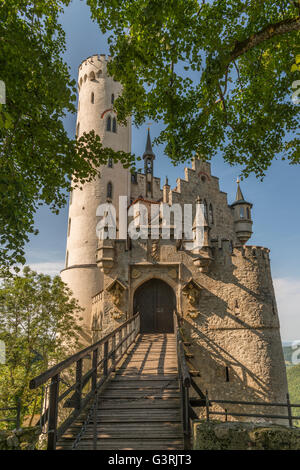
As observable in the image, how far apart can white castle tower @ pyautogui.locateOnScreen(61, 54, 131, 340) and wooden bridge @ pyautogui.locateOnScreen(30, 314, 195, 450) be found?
1520 centimetres

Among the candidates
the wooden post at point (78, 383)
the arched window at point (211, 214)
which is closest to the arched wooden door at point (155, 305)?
the arched window at point (211, 214)

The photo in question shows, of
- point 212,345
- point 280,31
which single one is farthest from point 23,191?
point 212,345

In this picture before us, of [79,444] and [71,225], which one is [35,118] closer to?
[79,444]

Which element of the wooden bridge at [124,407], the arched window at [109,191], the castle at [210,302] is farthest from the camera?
the arched window at [109,191]

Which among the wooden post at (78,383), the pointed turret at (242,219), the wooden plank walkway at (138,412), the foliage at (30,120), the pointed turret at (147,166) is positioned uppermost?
the pointed turret at (147,166)

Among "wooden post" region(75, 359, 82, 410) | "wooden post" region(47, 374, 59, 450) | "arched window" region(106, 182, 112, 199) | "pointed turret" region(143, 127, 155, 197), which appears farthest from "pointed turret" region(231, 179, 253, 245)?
"wooden post" region(47, 374, 59, 450)

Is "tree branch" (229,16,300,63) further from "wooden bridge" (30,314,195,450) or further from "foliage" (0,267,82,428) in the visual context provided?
"foliage" (0,267,82,428)

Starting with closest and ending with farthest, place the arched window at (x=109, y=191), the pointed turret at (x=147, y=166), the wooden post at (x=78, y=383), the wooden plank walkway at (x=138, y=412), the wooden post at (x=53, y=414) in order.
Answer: the wooden post at (x=53, y=414) → the wooden plank walkway at (x=138, y=412) → the wooden post at (x=78, y=383) → the arched window at (x=109, y=191) → the pointed turret at (x=147, y=166)

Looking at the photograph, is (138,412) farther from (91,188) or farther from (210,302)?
(91,188)

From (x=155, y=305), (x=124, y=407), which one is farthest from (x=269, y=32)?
(x=155, y=305)

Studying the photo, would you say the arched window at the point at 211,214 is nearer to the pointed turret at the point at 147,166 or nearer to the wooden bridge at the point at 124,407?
the pointed turret at the point at 147,166

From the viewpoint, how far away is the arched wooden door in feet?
55.5

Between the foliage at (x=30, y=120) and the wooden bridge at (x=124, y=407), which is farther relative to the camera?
the foliage at (x=30, y=120)

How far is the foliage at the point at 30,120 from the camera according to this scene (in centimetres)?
763
